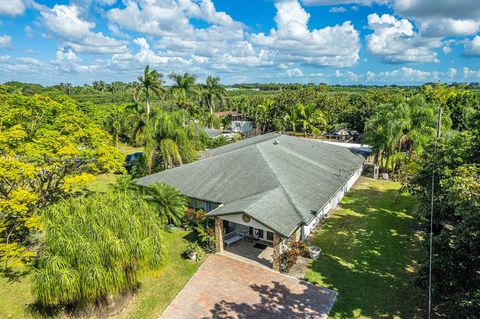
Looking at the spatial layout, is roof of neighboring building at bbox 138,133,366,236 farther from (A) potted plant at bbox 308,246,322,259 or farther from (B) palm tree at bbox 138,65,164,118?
(B) palm tree at bbox 138,65,164,118

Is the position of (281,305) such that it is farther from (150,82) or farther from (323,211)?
(150,82)

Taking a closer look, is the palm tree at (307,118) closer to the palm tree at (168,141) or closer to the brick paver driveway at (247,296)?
the palm tree at (168,141)

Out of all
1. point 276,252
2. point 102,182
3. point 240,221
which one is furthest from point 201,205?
point 102,182

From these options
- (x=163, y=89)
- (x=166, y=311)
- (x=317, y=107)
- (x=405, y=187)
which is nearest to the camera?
(x=166, y=311)

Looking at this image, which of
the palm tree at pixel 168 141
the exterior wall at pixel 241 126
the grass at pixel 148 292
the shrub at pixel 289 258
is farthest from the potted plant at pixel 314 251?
the exterior wall at pixel 241 126

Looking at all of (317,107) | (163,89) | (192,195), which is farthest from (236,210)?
(317,107)

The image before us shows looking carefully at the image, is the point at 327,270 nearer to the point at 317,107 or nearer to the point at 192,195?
the point at 192,195
